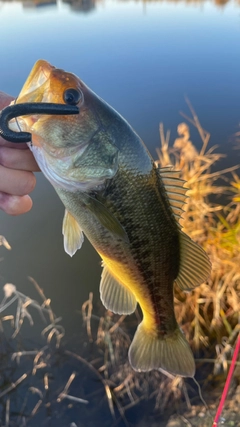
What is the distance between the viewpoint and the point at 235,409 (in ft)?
9.62

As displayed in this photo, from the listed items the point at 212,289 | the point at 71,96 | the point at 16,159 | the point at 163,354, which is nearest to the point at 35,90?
the point at 71,96

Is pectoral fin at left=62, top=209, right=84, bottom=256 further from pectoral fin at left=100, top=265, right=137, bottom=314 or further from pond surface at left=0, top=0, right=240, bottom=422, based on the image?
pond surface at left=0, top=0, right=240, bottom=422

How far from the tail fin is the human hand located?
0.91m

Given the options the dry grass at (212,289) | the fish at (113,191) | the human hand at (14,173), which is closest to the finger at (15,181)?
the human hand at (14,173)

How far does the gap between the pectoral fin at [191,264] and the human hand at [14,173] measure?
0.72 meters

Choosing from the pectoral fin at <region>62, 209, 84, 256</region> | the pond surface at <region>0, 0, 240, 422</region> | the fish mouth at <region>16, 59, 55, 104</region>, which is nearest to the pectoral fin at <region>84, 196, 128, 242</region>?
the pectoral fin at <region>62, 209, 84, 256</region>

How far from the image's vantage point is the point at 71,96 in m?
1.36

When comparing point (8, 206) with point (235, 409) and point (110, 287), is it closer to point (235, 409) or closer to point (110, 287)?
point (110, 287)

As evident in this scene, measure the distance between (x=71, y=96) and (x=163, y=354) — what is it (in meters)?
1.30

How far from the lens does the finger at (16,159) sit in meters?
1.47

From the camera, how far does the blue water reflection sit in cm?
479

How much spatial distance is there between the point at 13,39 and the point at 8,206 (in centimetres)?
1130

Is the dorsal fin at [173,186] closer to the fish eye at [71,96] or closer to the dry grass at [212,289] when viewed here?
the fish eye at [71,96]

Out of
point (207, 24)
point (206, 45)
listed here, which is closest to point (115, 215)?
point (206, 45)
